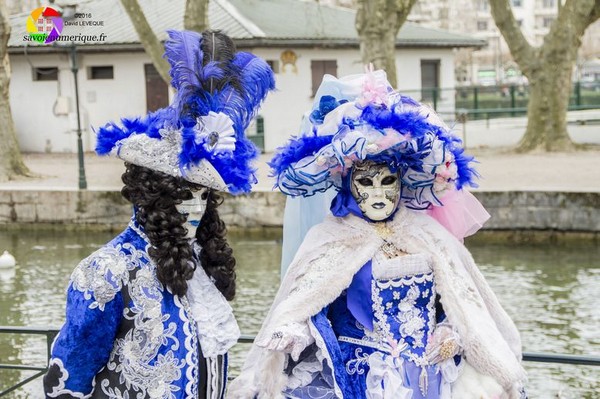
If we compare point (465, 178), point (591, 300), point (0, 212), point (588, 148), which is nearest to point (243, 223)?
point (0, 212)

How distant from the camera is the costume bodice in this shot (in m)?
3.64

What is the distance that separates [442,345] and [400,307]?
0.63 ft

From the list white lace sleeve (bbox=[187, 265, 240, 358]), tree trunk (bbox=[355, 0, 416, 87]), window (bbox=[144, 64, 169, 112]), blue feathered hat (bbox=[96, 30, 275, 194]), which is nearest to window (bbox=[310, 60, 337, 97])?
window (bbox=[144, 64, 169, 112])

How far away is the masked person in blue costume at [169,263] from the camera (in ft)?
9.93

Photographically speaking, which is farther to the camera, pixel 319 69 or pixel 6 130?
pixel 319 69

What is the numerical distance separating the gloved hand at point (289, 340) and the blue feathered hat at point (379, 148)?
0.51m

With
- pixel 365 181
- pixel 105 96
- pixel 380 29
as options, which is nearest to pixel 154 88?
pixel 105 96

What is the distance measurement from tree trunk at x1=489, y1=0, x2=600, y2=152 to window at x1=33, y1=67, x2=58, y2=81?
9901mm

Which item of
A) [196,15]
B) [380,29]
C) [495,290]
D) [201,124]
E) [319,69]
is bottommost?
[495,290]

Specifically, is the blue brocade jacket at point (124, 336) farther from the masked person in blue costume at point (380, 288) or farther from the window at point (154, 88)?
the window at point (154, 88)

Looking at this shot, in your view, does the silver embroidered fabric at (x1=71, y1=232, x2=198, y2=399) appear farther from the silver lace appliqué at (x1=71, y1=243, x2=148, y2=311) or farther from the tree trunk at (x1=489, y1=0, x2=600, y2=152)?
the tree trunk at (x1=489, y1=0, x2=600, y2=152)

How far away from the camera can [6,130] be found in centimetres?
1759

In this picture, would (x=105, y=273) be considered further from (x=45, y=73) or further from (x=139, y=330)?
(x=45, y=73)

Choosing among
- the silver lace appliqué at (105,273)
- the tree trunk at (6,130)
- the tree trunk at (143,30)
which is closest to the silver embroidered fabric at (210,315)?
the silver lace appliqué at (105,273)
